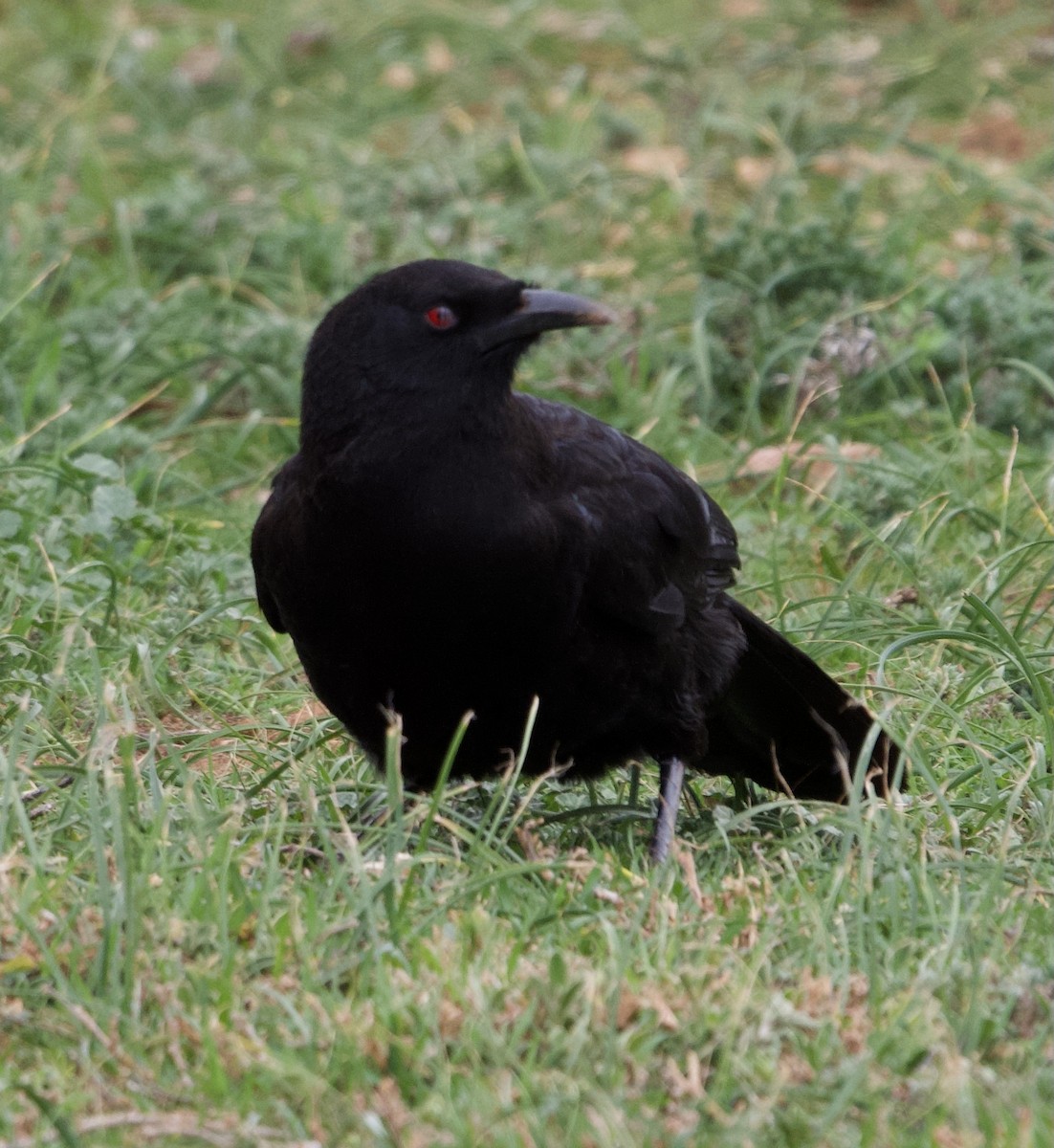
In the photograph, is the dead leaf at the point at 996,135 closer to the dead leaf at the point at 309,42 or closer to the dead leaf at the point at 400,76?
the dead leaf at the point at 400,76

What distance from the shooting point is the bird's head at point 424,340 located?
11.8 feet

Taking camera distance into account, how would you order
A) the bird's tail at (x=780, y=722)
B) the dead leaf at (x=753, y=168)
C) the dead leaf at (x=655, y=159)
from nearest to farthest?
the bird's tail at (x=780, y=722)
the dead leaf at (x=753, y=168)
the dead leaf at (x=655, y=159)

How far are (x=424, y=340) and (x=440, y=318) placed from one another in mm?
55

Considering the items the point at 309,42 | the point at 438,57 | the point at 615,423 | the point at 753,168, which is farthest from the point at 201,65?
the point at 615,423

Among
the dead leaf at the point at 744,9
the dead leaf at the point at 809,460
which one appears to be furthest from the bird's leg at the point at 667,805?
the dead leaf at the point at 744,9

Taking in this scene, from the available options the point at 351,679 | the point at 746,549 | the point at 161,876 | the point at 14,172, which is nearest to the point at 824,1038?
the point at 161,876

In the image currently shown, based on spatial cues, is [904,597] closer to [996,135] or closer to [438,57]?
[996,135]

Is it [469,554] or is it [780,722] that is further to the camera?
[780,722]

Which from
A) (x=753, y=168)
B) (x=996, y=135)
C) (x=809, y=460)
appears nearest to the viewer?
(x=809, y=460)

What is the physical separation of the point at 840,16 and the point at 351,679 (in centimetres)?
687

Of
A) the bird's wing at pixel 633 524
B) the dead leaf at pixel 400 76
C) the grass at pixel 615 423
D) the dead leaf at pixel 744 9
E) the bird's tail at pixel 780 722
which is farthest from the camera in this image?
the dead leaf at pixel 744 9

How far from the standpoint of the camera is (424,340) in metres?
3.61

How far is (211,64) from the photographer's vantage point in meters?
9.05

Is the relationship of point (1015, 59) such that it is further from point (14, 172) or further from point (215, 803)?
point (215, 803)
